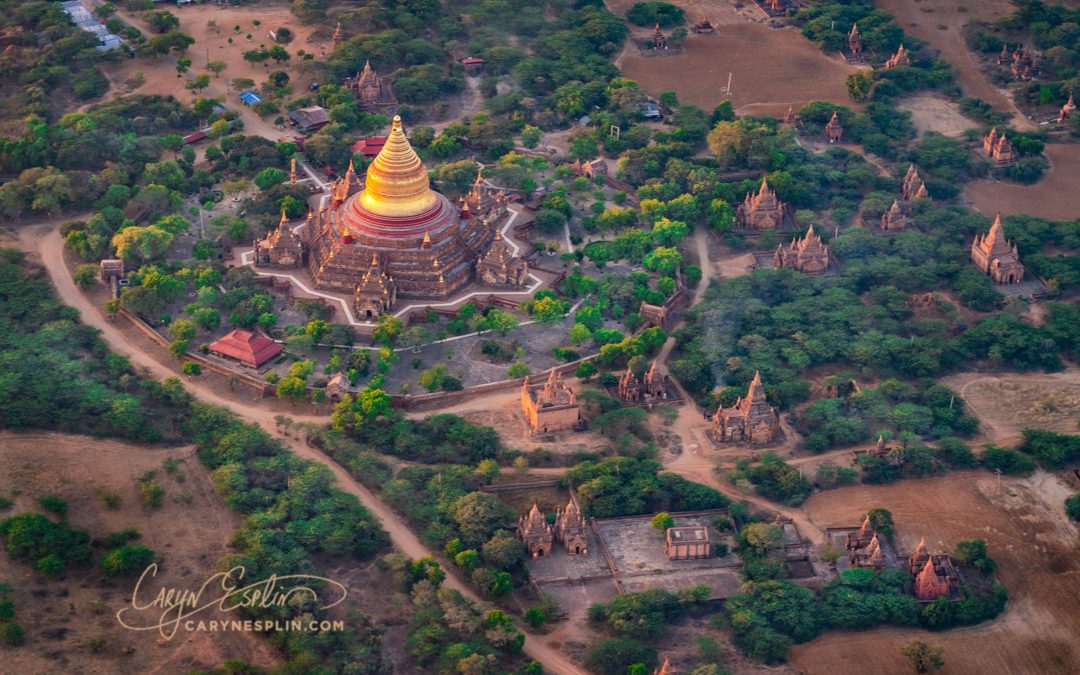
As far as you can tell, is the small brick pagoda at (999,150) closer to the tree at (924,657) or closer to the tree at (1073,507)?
the tree at (1073,507)

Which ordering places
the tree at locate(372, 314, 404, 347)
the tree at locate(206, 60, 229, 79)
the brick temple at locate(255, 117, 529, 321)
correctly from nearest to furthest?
the tree at locate(372, 314, 404, 347) < the brick temple at locate(255, 117, 529, 321) < the tree at locate(206, 60, 229, 79)

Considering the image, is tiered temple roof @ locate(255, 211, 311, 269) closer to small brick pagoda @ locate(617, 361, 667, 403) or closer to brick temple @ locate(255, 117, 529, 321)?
brick temple @ locate(255, 117, 529, 321)

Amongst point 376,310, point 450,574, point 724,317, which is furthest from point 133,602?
point 724,317

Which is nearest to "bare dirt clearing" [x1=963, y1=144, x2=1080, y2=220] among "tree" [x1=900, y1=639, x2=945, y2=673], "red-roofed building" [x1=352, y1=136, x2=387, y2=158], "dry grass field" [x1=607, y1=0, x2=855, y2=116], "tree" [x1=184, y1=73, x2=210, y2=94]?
"dry grass field" [x1=607, y1=0, x2=855, y2=116]

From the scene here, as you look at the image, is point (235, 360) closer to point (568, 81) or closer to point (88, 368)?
point (88, 368)

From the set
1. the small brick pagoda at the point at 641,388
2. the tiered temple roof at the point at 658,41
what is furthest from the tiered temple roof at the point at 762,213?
the tiered temple roof at the point at 658,41

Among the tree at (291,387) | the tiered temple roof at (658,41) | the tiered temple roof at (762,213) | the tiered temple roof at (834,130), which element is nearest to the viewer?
the tree at (291,387)
